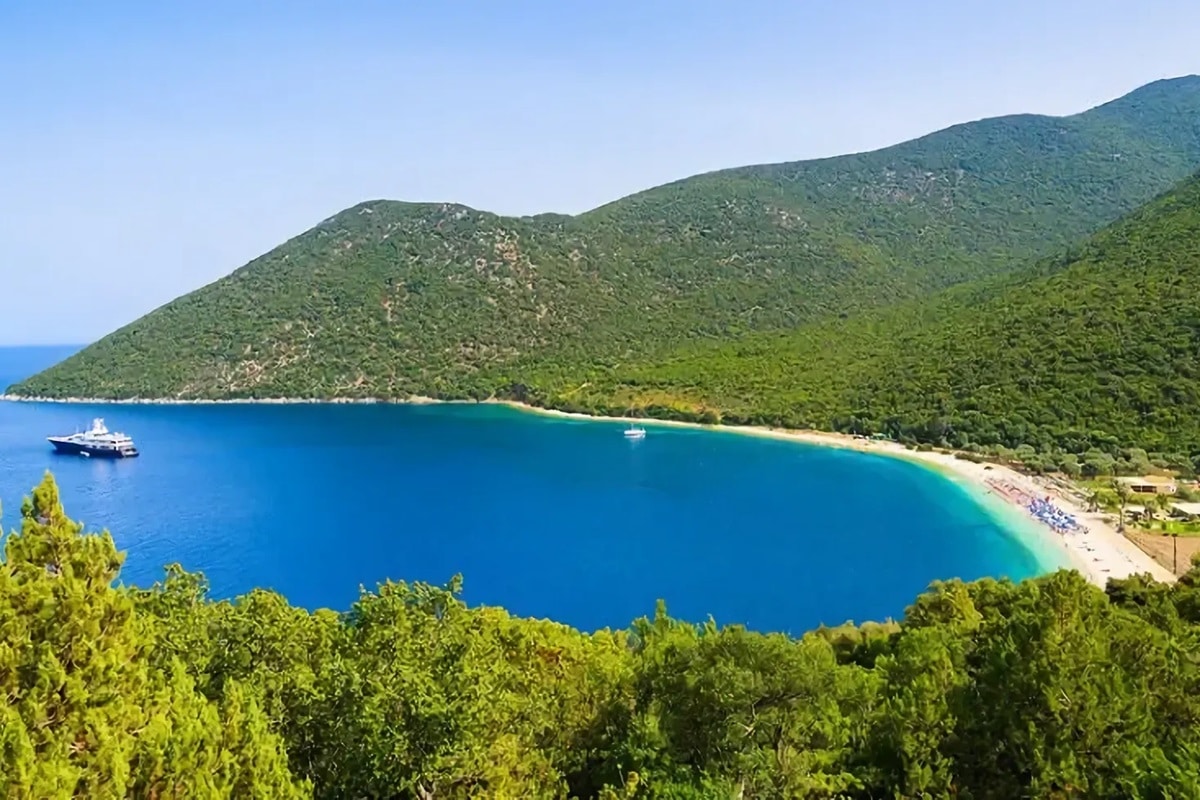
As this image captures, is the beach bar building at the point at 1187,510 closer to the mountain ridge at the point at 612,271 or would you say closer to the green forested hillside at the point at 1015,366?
the green forested hillside at the point at 1015,366

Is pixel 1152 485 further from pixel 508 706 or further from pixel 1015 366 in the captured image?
pixel 508 706

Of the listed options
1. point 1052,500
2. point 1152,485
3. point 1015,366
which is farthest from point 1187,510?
point 1015,366

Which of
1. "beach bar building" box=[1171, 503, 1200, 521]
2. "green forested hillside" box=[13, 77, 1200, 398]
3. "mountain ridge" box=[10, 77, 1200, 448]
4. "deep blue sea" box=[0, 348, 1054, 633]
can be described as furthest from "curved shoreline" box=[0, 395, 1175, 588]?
"mountain ridge" box=[10, 77, 1200, 448]

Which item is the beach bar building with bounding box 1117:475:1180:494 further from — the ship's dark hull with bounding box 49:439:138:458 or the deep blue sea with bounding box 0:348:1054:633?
the ship's dark hull with bounding box 49:439:138:458

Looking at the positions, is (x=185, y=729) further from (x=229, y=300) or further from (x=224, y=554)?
(x=229, y=300)

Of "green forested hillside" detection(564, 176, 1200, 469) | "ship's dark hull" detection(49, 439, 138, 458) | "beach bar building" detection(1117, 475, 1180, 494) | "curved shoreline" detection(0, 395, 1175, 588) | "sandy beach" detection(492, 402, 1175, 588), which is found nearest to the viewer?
"sandy beach" detection(492, 402, 1175, 588)

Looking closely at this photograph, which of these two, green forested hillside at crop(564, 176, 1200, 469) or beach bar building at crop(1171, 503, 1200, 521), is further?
green forested hillside at crop(564, 176, 1200, 469)
